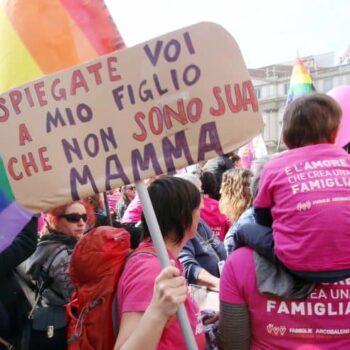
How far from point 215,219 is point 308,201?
231 centimetres

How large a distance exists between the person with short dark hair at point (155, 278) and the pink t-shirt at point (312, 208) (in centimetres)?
35

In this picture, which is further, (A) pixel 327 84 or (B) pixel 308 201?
(A) pixel 327 84

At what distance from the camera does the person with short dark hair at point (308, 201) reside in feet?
4.52

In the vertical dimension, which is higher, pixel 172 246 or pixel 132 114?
pixel 132 114

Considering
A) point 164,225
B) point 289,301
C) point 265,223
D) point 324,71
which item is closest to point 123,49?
point 164,225

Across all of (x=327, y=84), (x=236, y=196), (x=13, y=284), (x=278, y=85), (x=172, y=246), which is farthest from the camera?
(x=278, y=85)

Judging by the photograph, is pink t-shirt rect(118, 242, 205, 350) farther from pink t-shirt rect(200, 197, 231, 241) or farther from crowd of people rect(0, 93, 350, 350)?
pink t-shirt rect(200, 197, 231, 241)

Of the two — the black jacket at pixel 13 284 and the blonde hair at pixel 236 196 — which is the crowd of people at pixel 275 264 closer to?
the black jacket at pixel 13 284

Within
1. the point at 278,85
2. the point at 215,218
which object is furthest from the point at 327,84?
the point at 215,218

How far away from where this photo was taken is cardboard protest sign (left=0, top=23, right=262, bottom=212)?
1.34 m

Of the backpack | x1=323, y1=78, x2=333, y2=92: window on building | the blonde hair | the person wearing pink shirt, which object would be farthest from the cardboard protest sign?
x1=323, y1=78, x2=333, y2=92: window on building

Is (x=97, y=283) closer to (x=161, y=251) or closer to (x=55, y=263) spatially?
(x=161, y=251)

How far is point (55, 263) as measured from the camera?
2258 mm

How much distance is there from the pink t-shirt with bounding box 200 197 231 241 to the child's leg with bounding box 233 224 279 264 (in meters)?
2.03
